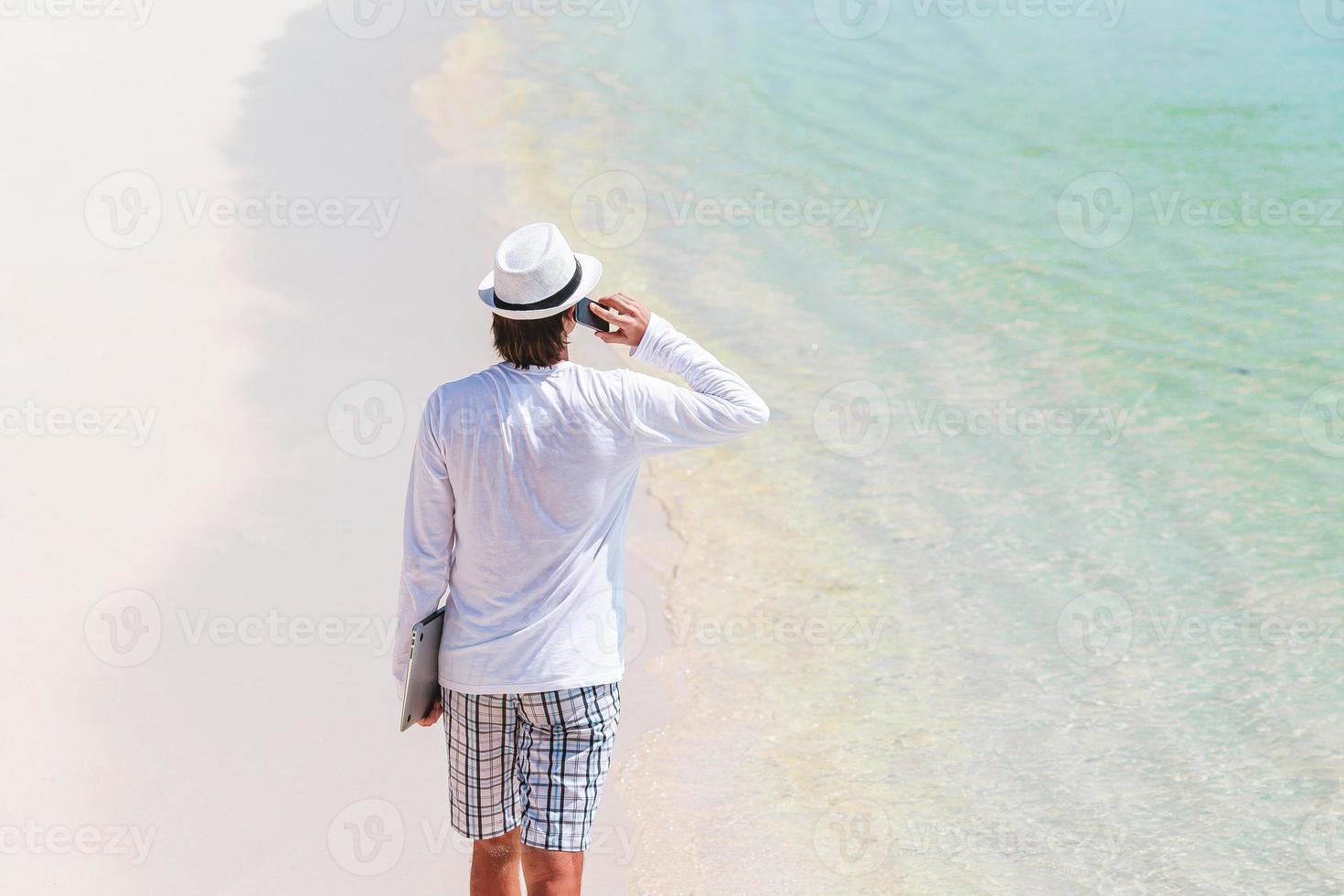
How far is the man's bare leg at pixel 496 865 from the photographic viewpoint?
2.84m

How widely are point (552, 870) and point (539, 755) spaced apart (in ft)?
0.83

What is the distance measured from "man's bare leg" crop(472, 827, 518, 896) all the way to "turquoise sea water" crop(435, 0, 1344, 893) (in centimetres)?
91

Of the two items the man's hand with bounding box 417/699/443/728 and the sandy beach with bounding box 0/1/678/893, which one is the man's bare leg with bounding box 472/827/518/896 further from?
the sandy beach with bounding box 0/1/678/893

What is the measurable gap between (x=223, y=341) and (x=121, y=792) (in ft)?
10.0

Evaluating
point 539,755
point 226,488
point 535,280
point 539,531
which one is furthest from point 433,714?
point 226,488

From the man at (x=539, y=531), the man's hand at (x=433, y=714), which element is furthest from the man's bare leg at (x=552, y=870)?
the man's hand at (x=433, y=714)

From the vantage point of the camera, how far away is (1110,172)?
9.82 m

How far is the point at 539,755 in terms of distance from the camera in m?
2.69

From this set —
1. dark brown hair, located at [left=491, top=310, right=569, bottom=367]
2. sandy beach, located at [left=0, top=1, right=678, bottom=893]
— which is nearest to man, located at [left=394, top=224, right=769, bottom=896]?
dark brown hair, located at [left=491, top=310, right=569, bottom=367]

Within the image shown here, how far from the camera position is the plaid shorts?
2682 mm

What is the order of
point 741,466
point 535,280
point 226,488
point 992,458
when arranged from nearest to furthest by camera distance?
point 535,280 < point 226,488 < point 741,466 < point 992,458

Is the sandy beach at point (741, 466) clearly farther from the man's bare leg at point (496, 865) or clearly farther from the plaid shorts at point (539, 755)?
the plaid shorts at point (539, 755)

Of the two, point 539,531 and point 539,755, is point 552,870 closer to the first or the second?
point 539,755

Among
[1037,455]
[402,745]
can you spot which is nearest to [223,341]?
[402,745]
